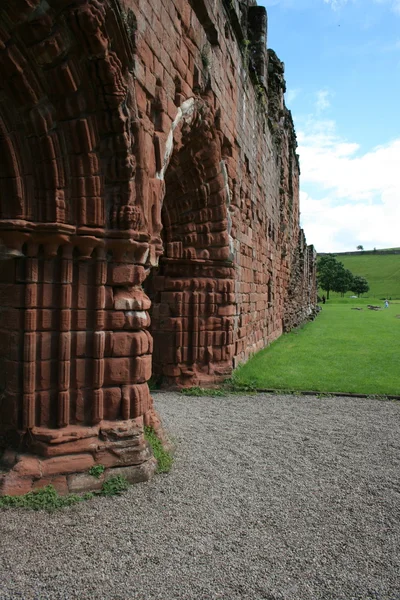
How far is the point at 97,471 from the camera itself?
4.58 meters

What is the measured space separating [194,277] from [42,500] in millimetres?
5544

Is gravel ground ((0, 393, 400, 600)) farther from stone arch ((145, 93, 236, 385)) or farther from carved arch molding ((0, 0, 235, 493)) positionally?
stone arch ((145, 93, 236, 385))

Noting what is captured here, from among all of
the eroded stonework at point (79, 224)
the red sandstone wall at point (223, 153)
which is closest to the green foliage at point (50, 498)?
the eroded stonework at point (79, 224)

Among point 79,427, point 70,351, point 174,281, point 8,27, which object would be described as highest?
point 8,27

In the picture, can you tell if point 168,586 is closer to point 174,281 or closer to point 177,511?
point 177,511

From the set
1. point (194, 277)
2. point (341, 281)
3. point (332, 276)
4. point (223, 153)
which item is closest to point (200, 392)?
point (194, 277)

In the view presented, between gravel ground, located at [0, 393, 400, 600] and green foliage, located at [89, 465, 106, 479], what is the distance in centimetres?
33

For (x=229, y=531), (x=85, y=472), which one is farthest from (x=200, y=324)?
(x=229, y=531)

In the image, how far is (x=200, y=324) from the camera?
9180 millimetres

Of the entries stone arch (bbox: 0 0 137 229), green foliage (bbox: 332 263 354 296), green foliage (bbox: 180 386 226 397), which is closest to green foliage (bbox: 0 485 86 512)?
stone arch (bbox: 0 0 137 229)

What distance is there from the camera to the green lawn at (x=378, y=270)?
79106mm

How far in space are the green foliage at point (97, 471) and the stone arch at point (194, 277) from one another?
446 centimetres

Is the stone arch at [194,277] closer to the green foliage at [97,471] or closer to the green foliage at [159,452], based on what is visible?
the green foliage at [159,452]

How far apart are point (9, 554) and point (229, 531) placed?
164 centimetres
